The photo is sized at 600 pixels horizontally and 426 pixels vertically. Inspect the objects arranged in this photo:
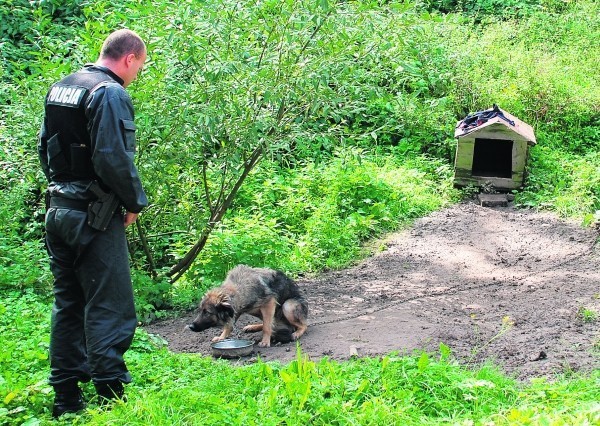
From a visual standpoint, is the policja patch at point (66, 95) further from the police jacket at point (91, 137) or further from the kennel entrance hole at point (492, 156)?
the kennel entrance hole at point (492, 156)

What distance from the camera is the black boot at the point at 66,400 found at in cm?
501

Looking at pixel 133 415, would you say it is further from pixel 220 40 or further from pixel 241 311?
pixel 220 40

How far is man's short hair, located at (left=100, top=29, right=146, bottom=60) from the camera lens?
4930 millimetres

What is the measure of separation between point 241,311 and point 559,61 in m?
10.5

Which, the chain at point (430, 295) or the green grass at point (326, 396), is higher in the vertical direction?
the green grass at point (326, 396)

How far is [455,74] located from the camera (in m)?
14.3

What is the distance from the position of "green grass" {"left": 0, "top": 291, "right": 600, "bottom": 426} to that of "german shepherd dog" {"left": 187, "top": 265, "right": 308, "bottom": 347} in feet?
3.92

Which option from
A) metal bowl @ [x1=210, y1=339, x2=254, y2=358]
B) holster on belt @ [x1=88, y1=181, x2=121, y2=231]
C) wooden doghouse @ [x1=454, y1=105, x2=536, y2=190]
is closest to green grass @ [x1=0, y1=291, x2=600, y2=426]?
metal bowl @ [x1=210, y1=339, x2=254, y2=358]

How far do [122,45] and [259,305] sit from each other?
9.89ft

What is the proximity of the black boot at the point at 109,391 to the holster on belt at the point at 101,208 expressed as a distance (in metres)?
1.05

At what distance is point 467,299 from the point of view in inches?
312

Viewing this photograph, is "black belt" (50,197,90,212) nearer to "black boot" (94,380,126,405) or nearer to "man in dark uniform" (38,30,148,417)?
"man in dark uniform" (38,30,148,417)

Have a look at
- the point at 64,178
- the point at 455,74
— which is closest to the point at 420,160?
the point at 455,74

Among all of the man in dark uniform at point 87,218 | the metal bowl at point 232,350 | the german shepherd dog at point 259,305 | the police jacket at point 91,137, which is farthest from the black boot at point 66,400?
the german shepherd dog at point 259,305
